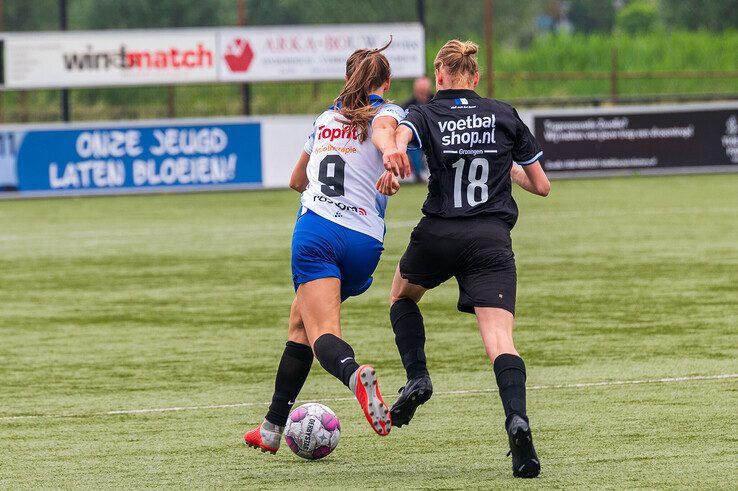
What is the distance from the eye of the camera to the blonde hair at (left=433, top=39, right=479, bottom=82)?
7.00 metres

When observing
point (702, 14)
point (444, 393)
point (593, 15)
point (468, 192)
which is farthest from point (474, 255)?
point (593, 15)

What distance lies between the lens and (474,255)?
6.91 m

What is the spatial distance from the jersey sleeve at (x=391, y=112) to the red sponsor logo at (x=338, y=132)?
139 millimetres

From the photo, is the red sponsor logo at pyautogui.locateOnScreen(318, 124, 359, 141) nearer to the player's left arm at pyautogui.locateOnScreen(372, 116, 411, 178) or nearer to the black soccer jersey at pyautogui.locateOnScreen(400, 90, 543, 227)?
the player's left arm at pyautogui.locateOnScreen(372, 116, 411, 178)

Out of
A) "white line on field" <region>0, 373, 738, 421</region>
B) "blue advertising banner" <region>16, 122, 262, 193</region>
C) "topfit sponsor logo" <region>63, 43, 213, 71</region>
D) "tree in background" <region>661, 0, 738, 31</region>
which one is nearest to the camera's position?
"white line on field" <region>0, 373, 738, 421</region>

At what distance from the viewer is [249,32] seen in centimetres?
2997

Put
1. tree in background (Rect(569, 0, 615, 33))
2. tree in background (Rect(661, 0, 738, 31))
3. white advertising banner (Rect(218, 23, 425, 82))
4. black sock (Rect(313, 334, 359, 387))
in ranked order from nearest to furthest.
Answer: black sock (Rect(313, 334, 359, 387)) < white advertising banner (Rect(218, 23, 425, 82)) < tree in background (Rect(661, 0, 738, 31)) < tree in background (Rect(569, 0, 615, 33))

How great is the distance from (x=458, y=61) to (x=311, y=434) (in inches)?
71.7

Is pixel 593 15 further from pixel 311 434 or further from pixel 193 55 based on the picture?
pixel 311 434

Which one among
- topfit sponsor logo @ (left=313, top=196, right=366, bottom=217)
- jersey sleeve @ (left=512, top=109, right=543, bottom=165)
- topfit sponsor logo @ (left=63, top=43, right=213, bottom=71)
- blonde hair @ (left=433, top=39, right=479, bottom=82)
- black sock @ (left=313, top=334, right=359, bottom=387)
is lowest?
black sock @ (left=313, top=334, right=359, bottom=387)

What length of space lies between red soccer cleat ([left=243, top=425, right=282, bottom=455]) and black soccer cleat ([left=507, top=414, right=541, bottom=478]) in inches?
48.7

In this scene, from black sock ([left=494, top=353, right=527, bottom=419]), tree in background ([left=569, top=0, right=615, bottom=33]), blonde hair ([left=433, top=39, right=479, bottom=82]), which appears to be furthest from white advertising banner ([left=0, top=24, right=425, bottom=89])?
tree in background ([left=569, top=0, right=615, bottom=33])

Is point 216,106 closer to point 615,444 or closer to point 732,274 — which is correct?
point 732,274

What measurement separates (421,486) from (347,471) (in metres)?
0.53
